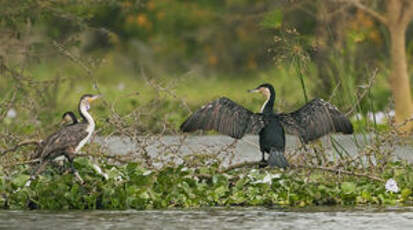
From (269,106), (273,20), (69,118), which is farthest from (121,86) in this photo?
(269,106)

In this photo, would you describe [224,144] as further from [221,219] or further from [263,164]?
[221,219]

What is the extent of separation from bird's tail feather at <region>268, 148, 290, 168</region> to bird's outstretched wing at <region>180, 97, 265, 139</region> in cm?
32

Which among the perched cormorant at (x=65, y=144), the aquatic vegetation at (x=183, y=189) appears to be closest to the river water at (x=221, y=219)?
the aquatic vegetation at (x=183, y=189)

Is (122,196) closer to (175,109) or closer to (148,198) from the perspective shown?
(148,198)

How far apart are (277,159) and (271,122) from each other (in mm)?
397

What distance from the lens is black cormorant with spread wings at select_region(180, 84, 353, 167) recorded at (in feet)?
34.0

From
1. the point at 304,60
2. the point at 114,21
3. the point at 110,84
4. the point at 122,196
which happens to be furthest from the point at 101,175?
the point at 114,21

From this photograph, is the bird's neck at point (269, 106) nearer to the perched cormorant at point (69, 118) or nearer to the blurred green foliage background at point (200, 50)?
the perched cormorant at point (69, 118)

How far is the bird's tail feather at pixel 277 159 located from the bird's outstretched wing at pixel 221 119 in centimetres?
32

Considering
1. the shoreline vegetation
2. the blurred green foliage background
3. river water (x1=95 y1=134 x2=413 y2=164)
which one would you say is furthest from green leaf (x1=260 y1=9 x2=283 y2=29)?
the shoreline vegetation

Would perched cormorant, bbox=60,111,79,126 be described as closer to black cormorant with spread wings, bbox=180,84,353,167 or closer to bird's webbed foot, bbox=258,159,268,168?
black cormorant with spread wings, bbox=180,84,353,167

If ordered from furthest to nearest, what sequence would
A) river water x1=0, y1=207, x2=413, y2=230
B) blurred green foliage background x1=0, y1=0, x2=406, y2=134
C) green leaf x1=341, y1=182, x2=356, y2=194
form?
blurred green foliage background x1=0, y1=0, x2=406, y2=134 < green leaf x1=341, y1=182, x2=356, y2=194 < river water x1=0, y1=207, x2=413, y2=230

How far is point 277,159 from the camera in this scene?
10352 mm

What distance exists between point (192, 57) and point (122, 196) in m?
16.3
